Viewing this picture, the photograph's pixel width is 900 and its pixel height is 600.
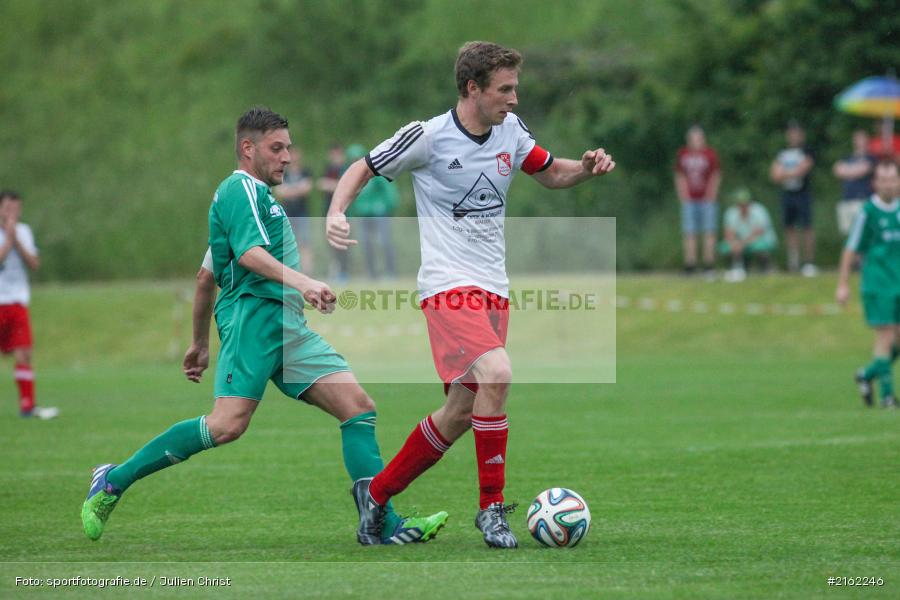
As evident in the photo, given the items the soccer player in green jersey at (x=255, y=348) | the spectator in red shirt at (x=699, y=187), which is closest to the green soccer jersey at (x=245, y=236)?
the soccer player in green jersey at (x=255, y=348)

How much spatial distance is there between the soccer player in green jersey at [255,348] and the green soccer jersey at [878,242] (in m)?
7.68

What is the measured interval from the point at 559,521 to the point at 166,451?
2035 mm

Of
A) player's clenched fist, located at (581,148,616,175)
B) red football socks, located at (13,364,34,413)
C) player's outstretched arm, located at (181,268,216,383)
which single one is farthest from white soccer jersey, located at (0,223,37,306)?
player's clenched fist, located at (581,148,616,175)

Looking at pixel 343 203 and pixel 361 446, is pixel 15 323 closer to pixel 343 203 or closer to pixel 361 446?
pixel 361 446

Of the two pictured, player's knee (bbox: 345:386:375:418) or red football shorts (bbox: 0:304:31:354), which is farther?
red football shorts (bbox: 0:304:31:354)

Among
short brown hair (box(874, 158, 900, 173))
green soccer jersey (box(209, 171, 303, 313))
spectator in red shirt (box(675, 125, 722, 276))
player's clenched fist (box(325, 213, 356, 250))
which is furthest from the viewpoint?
spectator in red shirt (box(675, 125, 722, 276))

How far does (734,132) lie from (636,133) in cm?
233

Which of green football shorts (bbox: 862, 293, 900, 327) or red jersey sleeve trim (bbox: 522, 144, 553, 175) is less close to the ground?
red jersey sleeve trim (bbox: 522, 144, 553, 175)

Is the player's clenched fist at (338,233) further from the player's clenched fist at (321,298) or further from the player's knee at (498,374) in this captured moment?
the player's knee at (498,374)

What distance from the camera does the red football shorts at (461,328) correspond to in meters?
6.95

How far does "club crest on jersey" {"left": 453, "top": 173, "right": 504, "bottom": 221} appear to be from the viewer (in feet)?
23.7

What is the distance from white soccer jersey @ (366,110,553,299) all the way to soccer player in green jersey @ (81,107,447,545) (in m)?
0.61

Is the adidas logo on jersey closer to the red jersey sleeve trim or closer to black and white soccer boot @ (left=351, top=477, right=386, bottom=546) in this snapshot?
black and white soccer boot @ (left=351, top=477, right=386, bottom=546)

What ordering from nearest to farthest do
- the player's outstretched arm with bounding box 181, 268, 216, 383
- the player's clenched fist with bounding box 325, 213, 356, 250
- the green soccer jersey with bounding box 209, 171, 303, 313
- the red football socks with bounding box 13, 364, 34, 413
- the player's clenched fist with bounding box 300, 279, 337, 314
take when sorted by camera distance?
the player's clenched fist with bounding box 300, 279, 337, 314 → the player's clenched fist with bounding box 325, 213, 356, 250 → the green soccer jersey with bounding box 209, 171, 303, 313 → the player's outstretched arm with bounding box 181, 268, 216, 383 → the red football socks with bounding box 13, 364, 34, 413
